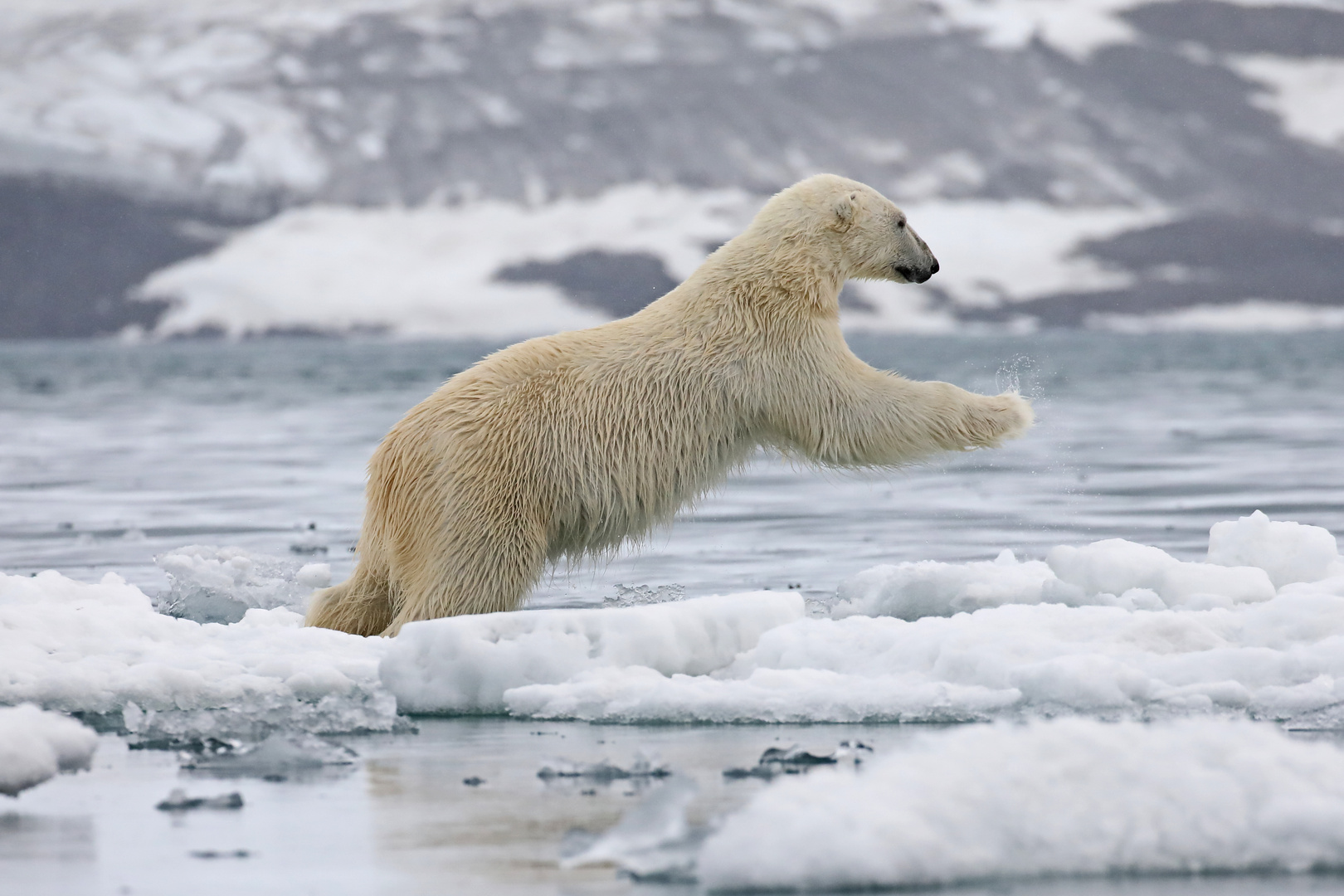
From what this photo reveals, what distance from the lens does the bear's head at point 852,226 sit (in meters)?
7.44

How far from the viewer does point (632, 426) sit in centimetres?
673

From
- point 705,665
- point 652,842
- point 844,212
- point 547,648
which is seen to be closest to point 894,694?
point 705,665

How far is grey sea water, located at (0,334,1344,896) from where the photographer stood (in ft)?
12.1

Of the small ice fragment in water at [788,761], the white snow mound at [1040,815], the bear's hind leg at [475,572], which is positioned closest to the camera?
the white snow mound at [1040,815]

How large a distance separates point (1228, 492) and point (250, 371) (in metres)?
62.4

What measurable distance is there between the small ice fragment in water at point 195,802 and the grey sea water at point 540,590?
42 millimetres

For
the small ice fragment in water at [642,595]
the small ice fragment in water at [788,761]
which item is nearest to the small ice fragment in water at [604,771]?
the small ice fragment in water at [788,761]

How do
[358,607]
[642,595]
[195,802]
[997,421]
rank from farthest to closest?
[642,595], [997,421], [358,607], [195,802]

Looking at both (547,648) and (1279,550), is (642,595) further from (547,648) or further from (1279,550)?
(1279,550)

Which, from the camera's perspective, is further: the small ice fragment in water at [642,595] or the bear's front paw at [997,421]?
the small ice fragment in water at [642,595]

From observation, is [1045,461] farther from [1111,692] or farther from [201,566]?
[1111,692]

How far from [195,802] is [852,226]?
430cm

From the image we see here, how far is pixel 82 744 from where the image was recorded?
4586 mm

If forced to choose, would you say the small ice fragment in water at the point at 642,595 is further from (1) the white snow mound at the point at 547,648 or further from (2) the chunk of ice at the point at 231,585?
(1) the white snow mound at the point at 547,648
